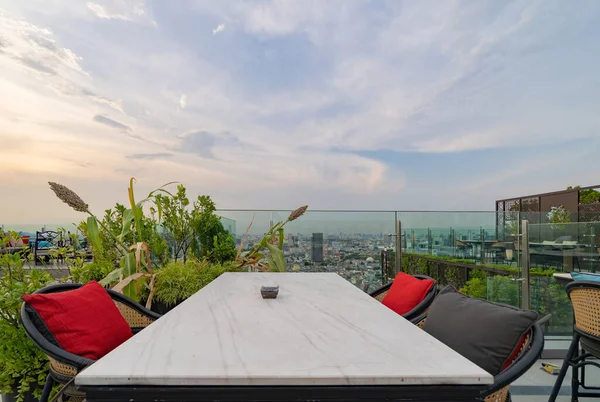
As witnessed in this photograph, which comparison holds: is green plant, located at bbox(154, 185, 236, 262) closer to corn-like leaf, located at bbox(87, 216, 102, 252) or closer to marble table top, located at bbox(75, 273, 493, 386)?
corn-like leaf, located at bbox(87, 216, 102, 252)

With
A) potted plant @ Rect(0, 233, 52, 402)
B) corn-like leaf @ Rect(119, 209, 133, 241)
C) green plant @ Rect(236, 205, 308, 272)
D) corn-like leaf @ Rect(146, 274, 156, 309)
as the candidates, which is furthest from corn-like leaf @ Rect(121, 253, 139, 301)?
green plant @ Rect(236, 205, 308, 272)

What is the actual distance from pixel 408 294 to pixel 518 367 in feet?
2.89

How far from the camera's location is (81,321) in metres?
1.40

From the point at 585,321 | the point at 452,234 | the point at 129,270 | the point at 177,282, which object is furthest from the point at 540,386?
the point at 129,270

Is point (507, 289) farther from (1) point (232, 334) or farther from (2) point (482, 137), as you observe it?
(1) point (232, 334)

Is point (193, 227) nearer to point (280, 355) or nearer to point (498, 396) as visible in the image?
point (280, 355)

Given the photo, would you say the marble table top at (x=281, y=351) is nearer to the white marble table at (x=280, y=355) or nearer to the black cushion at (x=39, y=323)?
the white marble table at (x=280, y=355)

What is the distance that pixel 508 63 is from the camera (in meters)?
5.30

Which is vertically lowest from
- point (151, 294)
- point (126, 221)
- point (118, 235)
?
point (151, 294)

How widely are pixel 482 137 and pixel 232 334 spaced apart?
616cm

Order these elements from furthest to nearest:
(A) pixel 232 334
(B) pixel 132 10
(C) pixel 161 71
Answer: (C) pixel 161 71 → (B) pixel 132 10 → (A) pixel 232 334

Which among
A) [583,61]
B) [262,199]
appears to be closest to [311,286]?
[262,199]

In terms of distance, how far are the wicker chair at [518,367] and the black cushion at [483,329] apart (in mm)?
39

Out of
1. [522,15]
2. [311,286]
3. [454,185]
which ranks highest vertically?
[522,15]
